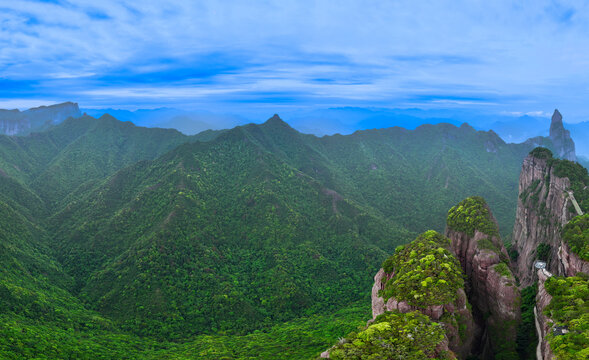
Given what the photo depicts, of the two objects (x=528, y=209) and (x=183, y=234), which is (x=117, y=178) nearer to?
(x=183, y=234)

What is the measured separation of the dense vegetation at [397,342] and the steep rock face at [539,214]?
3095 centimetres

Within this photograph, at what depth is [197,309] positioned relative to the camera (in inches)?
4397

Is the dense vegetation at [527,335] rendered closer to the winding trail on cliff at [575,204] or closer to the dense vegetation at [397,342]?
the dense vegetation at [397,342]

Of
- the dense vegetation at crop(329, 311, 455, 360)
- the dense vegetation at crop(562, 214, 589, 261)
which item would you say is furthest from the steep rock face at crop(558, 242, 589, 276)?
the dense vegetation at crop(329, 311, 455, 360)

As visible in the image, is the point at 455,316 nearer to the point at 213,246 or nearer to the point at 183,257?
the point at 183,257

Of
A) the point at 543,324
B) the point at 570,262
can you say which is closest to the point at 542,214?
the point at 570,262

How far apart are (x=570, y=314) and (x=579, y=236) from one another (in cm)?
1833

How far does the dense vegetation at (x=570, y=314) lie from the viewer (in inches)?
1187

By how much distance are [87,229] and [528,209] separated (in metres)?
157

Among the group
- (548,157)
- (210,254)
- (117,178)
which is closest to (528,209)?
(548,157)

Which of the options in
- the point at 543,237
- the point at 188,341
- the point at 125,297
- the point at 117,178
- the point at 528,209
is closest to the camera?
the point at 543,237

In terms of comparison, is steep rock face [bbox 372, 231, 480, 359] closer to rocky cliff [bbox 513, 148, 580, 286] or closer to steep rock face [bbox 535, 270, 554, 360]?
steep rock face [bbox 535, 270, 554, 360]

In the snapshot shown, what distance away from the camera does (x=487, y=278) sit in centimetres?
4969

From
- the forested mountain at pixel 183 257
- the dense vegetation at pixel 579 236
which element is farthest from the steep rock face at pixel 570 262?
the forested mountain at pixel 183 257
